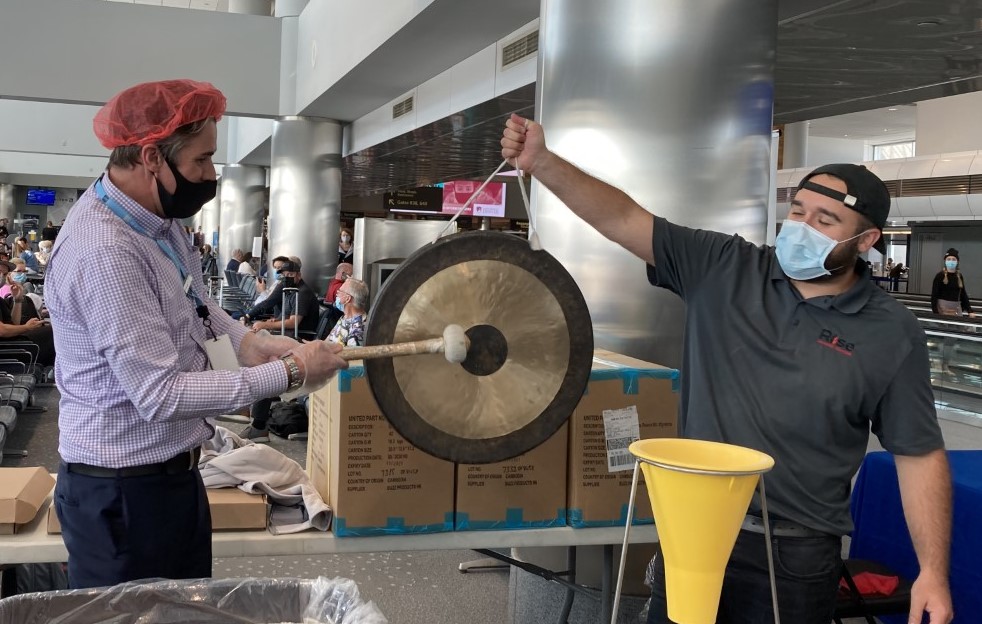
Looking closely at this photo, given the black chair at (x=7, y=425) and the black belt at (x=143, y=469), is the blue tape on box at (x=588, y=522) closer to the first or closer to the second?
the black belt at (x=143, y=469)

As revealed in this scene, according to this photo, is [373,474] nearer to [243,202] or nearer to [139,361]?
[139,361]

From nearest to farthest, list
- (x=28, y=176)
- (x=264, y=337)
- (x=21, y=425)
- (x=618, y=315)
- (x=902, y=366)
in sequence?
(x=902, y=366)
(x=264, y=337)
(x=618, y=315)
(x=21, y=425)
(x=28, y=176)

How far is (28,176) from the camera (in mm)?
43656

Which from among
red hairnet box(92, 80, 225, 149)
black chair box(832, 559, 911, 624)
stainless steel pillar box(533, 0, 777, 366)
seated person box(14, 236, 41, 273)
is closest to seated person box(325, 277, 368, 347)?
stainless steel pillar box(533, 0, 777, 366)

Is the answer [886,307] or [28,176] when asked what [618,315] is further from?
[28,176]

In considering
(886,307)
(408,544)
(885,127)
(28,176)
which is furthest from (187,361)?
(28,176)

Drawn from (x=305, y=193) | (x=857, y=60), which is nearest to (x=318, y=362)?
(x=857, y=60)

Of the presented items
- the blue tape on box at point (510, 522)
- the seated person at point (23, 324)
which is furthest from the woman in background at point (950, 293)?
the seated person at point (23, 324)

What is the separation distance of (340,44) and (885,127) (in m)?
17.8

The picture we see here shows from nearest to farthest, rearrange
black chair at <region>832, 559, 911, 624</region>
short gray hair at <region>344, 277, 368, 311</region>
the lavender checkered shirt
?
the lavender checkered shirt → black chair at <region>832, 559, 911, 624</region> → short gray hair at <region>344, 277, 368, 311</region>

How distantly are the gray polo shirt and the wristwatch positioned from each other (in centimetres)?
89

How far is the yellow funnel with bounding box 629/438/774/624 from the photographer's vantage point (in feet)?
4.58

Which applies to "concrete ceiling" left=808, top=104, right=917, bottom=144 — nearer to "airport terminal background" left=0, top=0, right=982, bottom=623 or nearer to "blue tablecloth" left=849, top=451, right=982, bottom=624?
A: "airport terminal background" left=0, top=0, right=982, bottom=623

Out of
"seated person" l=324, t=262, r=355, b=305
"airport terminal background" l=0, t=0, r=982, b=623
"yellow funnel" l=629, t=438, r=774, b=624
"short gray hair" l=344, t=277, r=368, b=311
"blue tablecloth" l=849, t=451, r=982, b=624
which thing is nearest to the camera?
"yellow funnel" l=629, t=438, r=774, b=624
